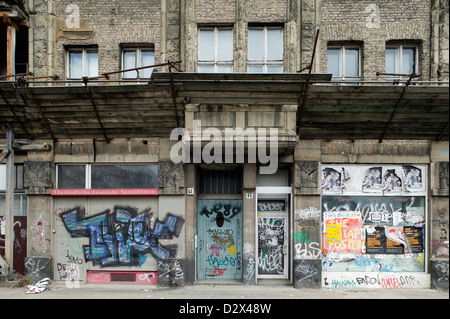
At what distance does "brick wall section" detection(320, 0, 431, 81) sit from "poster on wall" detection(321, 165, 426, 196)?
249 cm

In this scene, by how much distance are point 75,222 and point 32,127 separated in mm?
2837

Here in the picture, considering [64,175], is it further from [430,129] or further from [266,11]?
[430,129]

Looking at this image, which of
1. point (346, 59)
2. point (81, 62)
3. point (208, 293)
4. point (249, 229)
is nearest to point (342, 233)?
point (249, 229)

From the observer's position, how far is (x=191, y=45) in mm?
9281

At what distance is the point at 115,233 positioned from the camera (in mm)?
9609

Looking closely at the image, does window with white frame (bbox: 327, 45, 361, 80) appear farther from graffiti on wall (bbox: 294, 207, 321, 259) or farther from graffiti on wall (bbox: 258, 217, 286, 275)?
graffiti on wall (bbox: 258, 217, 286, 275)

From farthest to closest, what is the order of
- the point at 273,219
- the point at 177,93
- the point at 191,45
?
the point at 273,219
the point at 191,45
the point at 177,93

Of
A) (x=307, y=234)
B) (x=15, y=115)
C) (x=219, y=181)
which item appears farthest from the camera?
(x=219, y=181)

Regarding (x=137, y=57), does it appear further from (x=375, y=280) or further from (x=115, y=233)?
(x=375, y=280)

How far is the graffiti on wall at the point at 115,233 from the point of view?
957cm

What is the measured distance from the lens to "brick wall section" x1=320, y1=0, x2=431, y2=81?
949 centimetres

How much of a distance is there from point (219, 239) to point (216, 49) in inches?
207

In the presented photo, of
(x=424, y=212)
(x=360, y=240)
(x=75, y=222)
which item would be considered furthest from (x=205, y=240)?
(x=424, y=212)

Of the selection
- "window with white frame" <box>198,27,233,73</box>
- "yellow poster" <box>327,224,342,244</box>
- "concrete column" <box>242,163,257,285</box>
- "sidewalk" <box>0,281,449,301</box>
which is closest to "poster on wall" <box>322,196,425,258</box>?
"yellow poster" <box>327,224,342,244</box>
